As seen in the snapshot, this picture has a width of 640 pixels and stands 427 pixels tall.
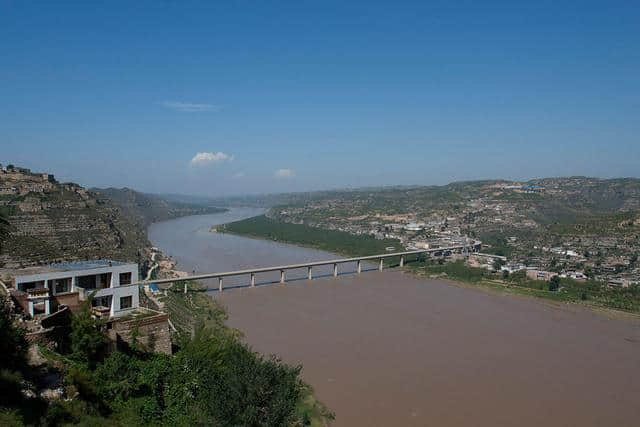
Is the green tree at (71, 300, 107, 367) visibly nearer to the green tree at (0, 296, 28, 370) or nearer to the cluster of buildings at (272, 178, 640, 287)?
the green tree at (0, 296, 28, 370)

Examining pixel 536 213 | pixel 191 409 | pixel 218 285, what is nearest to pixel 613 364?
pixel 191 409

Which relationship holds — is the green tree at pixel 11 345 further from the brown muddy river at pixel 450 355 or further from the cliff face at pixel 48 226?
the cliff face at pixel 48 226

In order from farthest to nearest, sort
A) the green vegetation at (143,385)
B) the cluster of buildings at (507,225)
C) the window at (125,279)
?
1. the cluster of buildings at (507,225)
2. the window at (125,279)
3. the green vegetation at (143,385)

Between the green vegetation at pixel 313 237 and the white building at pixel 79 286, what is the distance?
25.2 metres

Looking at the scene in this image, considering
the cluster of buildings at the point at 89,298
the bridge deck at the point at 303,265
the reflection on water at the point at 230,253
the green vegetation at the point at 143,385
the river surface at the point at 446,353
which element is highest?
the cluster of buildings at the point at 89,298

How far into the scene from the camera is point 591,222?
30.7 m

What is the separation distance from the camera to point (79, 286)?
8312 millimetres

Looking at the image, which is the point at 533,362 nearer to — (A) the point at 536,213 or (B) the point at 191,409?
(B) the point at 191,409

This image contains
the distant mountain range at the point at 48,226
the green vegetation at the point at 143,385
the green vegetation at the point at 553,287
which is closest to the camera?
the green vegetation at the point at 143,385

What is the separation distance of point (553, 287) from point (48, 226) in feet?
68.8

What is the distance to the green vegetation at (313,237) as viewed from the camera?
35.3 meters

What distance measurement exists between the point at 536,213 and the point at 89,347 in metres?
41.4

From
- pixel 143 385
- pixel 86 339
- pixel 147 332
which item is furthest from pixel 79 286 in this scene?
pixel 143 385

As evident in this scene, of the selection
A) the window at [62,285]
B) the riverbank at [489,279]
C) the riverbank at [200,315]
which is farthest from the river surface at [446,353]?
the window at [62,285]
